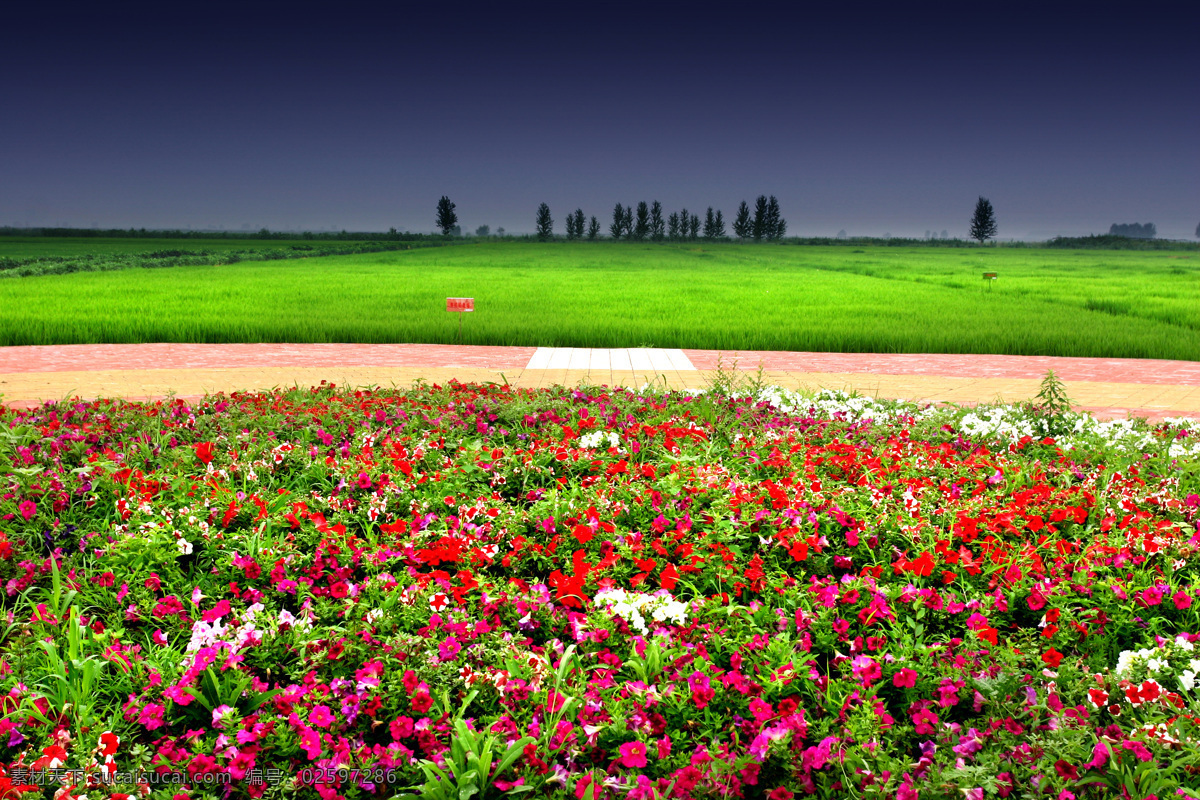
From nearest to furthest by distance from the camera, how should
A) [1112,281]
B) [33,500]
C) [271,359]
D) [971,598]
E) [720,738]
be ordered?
[720,738], [971,598], [33,500], [271,359], [1112,281]

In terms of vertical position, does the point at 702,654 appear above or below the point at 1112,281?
below

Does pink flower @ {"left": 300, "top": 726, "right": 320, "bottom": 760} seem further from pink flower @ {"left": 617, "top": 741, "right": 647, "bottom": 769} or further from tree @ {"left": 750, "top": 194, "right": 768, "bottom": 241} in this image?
tree @ {"left": 750, "top": 194, "right": 768, "bottom": 241}

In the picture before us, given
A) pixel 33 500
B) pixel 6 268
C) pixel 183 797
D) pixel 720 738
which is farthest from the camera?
pixel 6 268

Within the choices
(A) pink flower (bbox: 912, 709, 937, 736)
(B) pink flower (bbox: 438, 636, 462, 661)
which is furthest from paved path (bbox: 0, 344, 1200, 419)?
(A) pink flower (bbox: 912, 709, 937, 736)

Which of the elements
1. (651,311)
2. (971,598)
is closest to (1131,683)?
(971,598)

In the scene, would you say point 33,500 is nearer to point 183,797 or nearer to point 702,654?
point 183,797

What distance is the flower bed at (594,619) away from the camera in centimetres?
249

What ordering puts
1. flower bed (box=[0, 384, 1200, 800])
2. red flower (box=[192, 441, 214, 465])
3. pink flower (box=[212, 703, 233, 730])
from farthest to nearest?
1. red flower (box=[192, 441, 214, 465])
2. pink flower (box=[212, 703, 233, 730])
3. flower bed (box=[0, 384, 1200, 800])

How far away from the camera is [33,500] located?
4.32 m

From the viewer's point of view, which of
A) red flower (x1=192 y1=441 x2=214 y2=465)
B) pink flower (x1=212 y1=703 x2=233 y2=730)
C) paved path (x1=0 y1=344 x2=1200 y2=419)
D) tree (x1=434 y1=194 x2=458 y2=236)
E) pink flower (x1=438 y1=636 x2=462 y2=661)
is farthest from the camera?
tree (x1=434 y1=194 x2=458 y2=236)

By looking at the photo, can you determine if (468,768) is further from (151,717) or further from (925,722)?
(925,722)

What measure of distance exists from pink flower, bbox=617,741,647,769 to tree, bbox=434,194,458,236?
13776 cm

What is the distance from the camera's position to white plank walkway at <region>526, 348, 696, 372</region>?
34.2 feet

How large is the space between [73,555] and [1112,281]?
39.8 m
